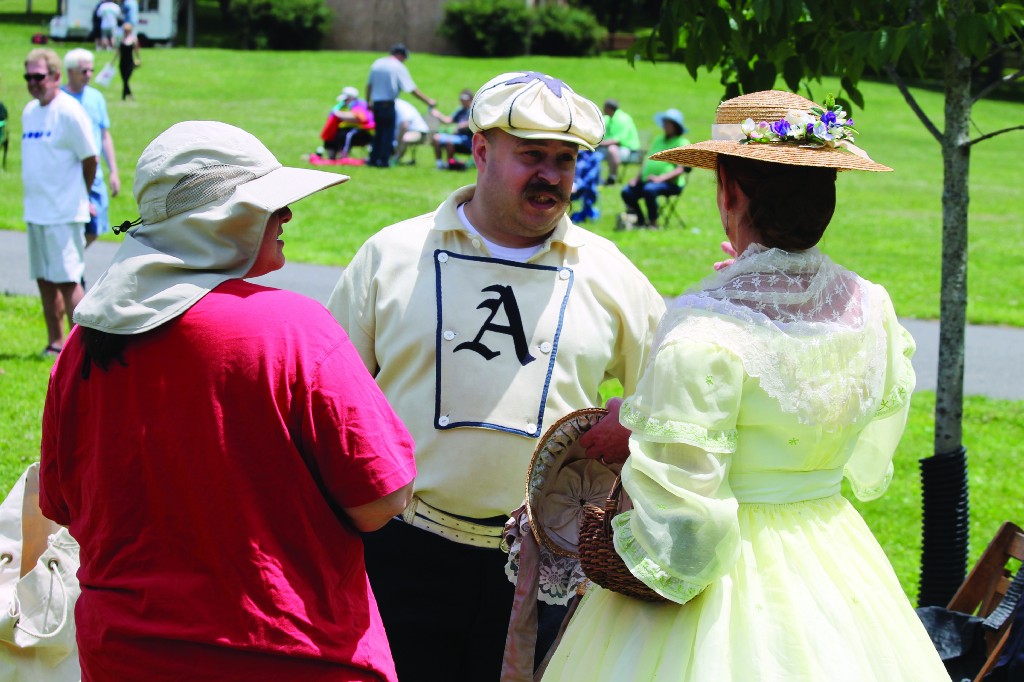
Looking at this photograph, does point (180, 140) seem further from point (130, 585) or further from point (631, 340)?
point (631, 340)

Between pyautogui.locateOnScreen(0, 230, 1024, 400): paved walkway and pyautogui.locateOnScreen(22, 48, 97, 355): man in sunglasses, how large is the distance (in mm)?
1525

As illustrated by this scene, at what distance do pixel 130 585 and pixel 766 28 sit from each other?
2919mm

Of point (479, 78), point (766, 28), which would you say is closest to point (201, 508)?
point (766, 28)

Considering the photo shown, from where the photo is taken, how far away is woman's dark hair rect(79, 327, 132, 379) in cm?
235

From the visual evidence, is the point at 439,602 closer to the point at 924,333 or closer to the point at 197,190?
the point at 197,190

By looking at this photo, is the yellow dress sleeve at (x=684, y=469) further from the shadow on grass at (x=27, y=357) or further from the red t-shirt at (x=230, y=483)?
the shadow on grass at (x=27, y=357)

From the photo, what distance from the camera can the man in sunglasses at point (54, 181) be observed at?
8.17 meters

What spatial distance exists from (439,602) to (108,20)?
1322 inches

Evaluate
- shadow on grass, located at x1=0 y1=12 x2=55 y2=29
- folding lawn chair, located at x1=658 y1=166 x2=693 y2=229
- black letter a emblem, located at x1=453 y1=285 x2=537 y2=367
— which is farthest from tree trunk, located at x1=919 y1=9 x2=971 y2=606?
shadow on grass, located at x1=0 y1=12 x2=55 y2=29

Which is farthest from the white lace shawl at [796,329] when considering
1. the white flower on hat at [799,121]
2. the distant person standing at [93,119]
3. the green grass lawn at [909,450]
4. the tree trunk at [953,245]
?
the distant person standing at [93,119]

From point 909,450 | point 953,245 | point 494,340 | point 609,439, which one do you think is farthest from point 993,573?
point 909,450

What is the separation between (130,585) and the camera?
2.38 metres

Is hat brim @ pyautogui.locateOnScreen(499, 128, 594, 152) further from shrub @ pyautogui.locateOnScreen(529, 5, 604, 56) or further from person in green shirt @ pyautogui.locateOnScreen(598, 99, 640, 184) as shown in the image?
shrub @ pyautogui.locateOnScreen(529, 5, 604, 56)

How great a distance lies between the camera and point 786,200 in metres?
2.64
